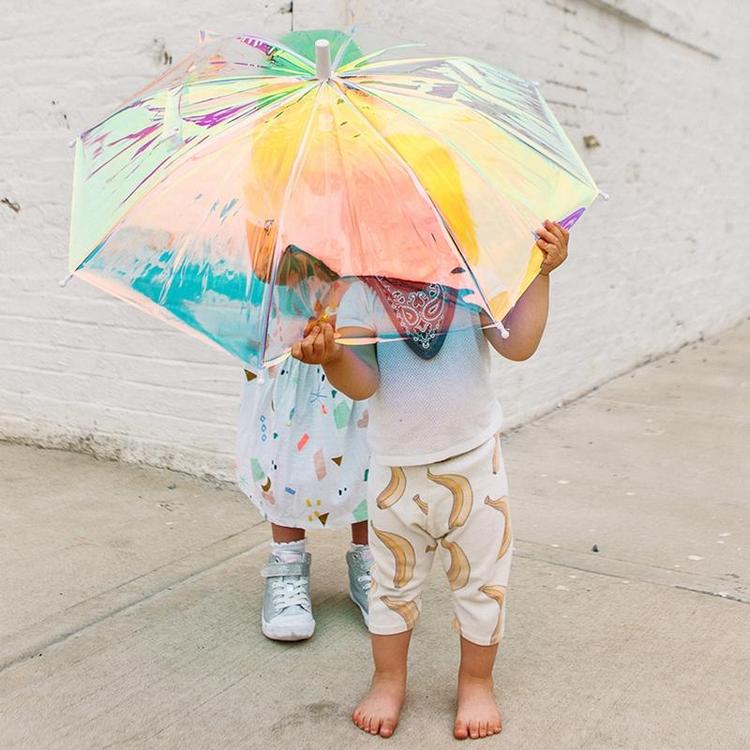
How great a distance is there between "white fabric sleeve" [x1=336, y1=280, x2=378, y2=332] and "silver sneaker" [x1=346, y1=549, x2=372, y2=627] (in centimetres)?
112

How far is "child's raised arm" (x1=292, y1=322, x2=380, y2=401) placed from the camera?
2.12m

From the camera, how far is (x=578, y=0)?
5852mm

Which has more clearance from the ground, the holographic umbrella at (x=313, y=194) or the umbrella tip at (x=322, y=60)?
the umbrella tip at (x=322, y=60)

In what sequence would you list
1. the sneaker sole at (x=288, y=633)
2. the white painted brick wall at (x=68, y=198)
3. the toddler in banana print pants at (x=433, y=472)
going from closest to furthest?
the toddler in banana print pants at (x=433, y=472) < the sneaker sole at (x=288, y=633) < the white painted brick wall at (x=68, y=198)

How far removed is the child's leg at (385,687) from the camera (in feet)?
8.15

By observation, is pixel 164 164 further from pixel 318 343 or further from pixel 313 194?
pixel 318 343

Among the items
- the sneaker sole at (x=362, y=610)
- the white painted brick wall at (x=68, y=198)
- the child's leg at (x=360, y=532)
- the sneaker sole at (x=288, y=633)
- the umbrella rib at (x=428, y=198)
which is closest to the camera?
the umbrella rib at (x=428, y=198)

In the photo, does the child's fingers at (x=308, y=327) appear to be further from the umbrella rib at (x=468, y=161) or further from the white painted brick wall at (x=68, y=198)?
the white painted brick wall at (x=68, y=198)

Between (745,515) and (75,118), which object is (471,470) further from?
(75,118)

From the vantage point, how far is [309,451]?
9.91 ft

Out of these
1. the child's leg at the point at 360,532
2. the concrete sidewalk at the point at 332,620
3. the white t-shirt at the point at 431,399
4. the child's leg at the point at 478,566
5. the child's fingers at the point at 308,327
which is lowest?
the concrete sidewalk at the point at 332,620

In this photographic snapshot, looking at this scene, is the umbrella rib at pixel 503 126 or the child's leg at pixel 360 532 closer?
the umbrella rib at pixel 503 126

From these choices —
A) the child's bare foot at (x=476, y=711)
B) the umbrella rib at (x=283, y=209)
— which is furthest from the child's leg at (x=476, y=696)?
the umbrella rib at (x=283, y=209)

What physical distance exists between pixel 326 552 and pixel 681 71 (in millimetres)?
5550
